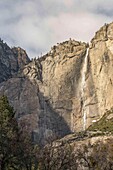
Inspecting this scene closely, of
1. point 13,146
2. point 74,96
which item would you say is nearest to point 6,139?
point 13,146

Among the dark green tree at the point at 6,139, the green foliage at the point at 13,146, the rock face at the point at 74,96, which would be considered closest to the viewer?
the dark green tree at the point at 6,139

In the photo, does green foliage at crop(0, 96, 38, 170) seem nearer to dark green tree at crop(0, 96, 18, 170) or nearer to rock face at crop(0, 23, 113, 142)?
dark green tree at crop(0, 96, 18, 170)

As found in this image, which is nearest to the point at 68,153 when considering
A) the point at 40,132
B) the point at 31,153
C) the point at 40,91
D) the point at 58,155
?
the point at 58,155

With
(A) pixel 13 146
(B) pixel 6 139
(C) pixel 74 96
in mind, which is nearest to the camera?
(B) pixel 6 139

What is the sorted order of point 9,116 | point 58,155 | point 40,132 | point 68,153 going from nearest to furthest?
point 9,116
point 58,155
point 68,153
point 40,132

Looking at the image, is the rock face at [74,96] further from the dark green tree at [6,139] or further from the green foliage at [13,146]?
the dark green tree at [6,139]

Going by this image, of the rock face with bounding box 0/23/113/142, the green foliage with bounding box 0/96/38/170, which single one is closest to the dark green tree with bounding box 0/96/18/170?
the green foliage with bounding box 0/96/38/170

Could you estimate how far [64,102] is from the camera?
193 meters

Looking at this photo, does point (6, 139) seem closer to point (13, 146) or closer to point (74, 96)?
point (13, 146)

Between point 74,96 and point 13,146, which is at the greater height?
point 74,96

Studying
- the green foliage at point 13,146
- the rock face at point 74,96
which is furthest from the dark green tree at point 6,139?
the rock face at point 74,96

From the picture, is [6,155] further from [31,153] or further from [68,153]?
[68,153]

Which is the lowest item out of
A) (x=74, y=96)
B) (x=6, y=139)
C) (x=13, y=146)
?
(x=13, y=146)

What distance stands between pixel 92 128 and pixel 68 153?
94067mm
